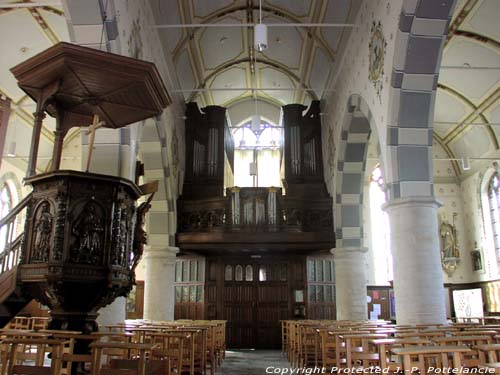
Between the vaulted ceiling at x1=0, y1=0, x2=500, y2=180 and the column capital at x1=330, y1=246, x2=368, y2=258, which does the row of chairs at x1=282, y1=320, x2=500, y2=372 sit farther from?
the vaulted ceiling at x1=0, y1=0, x2=500, y2=180

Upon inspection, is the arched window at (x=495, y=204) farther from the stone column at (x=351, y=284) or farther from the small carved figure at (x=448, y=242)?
the stone column at (x=351, y=284)

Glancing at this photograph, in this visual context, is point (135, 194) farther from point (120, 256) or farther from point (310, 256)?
point (310, 256)

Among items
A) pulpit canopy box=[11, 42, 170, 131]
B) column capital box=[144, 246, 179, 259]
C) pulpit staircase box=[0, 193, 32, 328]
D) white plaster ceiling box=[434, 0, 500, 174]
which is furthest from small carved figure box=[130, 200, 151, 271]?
white plaster ceiling box=[434, 0, 500, 174]

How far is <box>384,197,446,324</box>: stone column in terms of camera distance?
7469mm

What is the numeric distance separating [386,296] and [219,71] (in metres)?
9.74

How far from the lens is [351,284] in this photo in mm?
12805

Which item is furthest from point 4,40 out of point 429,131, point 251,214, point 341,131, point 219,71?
point 429,131

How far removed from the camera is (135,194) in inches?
205

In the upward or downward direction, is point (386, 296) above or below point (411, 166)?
below

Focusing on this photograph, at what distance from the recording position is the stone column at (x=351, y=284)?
12672 millimetres

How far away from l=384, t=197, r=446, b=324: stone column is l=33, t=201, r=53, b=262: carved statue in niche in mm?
5382

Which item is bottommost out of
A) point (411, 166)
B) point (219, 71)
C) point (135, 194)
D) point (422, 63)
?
point (135, 194)

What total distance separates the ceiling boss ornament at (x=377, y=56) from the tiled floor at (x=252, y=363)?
561 centimetres

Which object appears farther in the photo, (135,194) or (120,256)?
(135,194)
